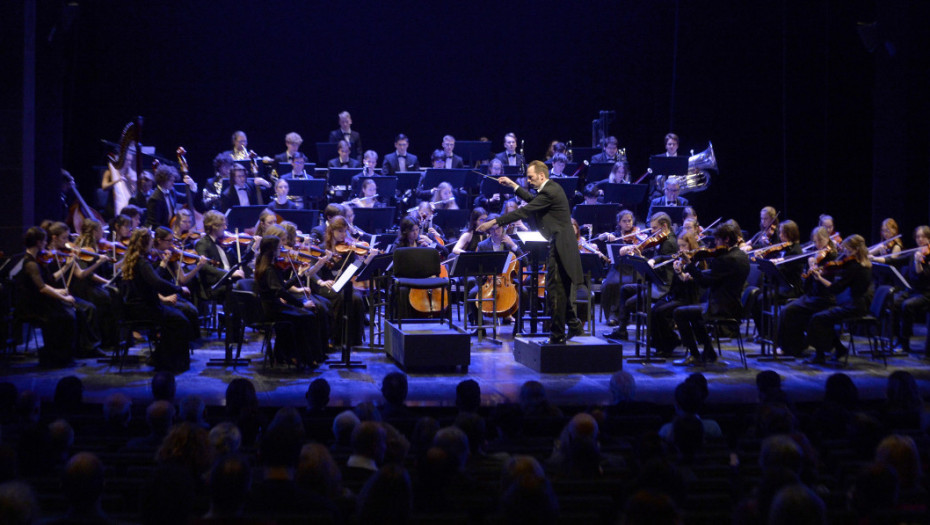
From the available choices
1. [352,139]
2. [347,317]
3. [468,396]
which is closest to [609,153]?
[352,139]

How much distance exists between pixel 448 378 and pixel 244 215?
3.55 meters

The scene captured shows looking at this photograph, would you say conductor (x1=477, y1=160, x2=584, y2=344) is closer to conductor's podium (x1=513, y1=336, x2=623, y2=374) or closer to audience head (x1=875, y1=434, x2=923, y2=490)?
conductor's podium (x1=513, y1=336, x2=623, y2=374)

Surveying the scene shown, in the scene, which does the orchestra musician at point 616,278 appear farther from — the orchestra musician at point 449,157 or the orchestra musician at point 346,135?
the orchestra musician at point 346,135

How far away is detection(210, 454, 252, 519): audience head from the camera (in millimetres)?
3545

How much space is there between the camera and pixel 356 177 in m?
12.9

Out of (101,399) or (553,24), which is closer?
(101,399)

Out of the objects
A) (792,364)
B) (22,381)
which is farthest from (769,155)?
(22,381)

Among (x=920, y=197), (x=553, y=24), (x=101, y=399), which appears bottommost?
(x=101, y=399)

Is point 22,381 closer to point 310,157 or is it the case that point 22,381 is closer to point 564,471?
point 564,471

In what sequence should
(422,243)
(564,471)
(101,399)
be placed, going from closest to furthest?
(564,471)
(101,399)
(422,243)

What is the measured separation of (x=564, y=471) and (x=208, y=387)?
14.9 feet

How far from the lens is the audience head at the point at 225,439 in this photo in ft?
14.8

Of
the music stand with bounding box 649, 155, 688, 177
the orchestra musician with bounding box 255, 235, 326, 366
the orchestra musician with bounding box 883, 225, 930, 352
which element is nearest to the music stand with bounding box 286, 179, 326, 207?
the orchestra musician with bounding box 255, 235, 326, 366

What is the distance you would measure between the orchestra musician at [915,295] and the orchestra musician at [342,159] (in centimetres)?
767
